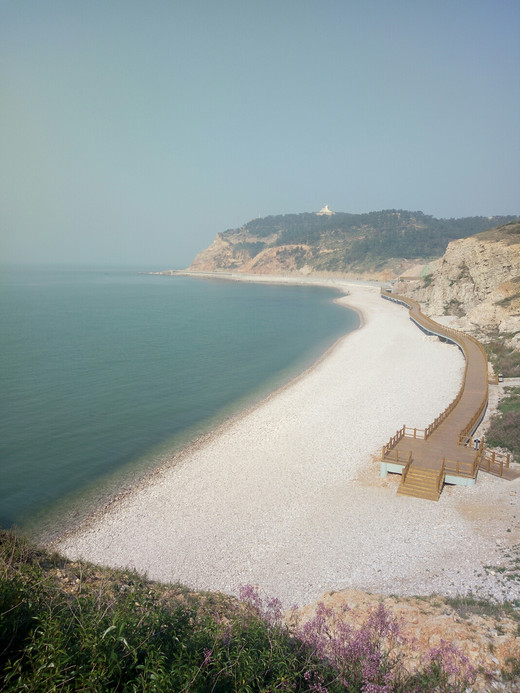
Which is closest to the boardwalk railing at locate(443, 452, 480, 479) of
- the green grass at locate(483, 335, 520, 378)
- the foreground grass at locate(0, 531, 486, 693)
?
the foreground grass at locate(0, 531, 486, 693)

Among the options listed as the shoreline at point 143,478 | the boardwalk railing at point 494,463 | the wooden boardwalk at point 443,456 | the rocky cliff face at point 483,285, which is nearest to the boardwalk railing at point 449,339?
the wooden boardwalk at point 443,456

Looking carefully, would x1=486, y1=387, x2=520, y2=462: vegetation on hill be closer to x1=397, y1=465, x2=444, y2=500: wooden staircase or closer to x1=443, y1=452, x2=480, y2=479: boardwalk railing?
x1=443, y1=452, x2=480, y2=479: boardwalk railing

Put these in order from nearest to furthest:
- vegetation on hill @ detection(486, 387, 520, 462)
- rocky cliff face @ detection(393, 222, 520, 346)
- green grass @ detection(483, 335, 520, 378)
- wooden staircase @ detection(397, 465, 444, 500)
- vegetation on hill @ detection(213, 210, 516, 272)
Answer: wooden staircase @ detection(397, 465, 444, 500)
vegetation on hill @ detection(486, 387, 520, 462)
green grass @ detection(483, 335, 520, 378)
rocky cliff face @ detection(393, 222, 520, 346)
vegetation on hill @ detection(213, 210, 516, 272)

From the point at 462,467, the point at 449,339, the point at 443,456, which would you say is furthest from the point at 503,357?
the point at 462,467

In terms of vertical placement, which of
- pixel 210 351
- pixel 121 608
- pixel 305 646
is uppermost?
pixel 121 608

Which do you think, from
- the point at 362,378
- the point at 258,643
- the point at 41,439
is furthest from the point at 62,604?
the point at 362,378

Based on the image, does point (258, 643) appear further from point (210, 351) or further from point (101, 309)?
point (101, 309)

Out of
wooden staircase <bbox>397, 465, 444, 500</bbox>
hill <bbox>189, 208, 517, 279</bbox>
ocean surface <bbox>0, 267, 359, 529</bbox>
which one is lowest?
ocean surface <bbox>0, 267, 359, 529</bbox>
